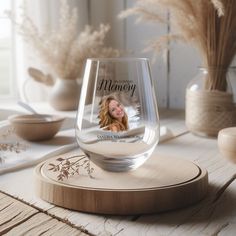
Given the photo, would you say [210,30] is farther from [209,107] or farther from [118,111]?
[118,111]

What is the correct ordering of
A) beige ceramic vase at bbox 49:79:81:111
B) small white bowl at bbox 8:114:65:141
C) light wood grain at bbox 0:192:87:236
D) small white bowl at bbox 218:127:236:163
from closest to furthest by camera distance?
light wood grain at bbox 0:192:87:236 → small white bowl at bbox 218:127:236:163 → small white bowl at bbox 8:114:65:141 → beige ceramic vase at bbox 49:79:81:111

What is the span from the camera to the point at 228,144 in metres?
0.69

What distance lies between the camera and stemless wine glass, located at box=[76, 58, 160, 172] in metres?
0.53

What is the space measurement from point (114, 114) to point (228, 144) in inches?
9.8

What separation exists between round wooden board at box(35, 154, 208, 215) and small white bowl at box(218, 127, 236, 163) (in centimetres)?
13

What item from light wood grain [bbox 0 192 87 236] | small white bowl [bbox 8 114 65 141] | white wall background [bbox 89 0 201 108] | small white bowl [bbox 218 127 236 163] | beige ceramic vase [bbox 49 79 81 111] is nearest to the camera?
light wood grain [bbox 0 192 87 236]

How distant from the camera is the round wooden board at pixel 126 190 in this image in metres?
0.49

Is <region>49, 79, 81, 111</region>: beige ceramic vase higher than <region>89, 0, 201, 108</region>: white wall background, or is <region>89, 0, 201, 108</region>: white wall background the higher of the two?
<region>89, 0, 201, 108</region>: white wall background

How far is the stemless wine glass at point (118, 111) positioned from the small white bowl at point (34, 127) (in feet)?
1.12

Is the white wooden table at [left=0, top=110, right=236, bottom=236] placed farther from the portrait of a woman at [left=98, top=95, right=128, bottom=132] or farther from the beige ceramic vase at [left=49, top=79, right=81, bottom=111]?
the beige ceramic vase at [left=49, top=79, right=81, bottom=111]

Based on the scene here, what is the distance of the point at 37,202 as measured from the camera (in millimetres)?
530

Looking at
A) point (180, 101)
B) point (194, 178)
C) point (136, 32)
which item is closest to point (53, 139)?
point (194, 178)

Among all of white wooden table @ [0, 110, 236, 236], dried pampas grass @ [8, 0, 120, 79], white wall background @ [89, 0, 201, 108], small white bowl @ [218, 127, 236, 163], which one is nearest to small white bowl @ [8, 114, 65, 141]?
white wooden table @ [0, 110, 236, 236]

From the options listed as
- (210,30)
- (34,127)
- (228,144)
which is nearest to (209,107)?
(210,30)
